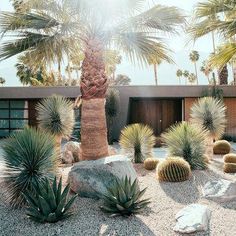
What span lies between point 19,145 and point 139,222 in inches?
101

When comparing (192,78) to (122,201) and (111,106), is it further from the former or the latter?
(122,201)

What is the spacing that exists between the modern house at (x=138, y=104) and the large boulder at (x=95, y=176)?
13.0m

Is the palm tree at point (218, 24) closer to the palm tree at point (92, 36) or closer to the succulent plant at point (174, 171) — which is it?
the palm tree at point (92, 36)

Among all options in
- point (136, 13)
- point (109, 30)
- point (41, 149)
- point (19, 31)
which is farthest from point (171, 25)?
point (41, 149)

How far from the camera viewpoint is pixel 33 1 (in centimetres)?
781

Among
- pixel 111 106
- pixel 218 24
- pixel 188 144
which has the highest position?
pixel 218 24

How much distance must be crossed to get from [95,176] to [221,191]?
239 centimetres

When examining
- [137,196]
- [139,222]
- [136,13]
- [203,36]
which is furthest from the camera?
[203,36]

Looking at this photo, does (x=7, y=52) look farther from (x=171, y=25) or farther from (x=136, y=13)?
(x=171, y=25)

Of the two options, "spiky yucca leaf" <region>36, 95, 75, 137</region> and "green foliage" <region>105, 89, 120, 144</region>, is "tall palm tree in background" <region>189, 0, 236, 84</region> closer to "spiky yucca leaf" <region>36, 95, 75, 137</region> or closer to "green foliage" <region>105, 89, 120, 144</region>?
"spiky yucca leaf" <region>36, 95, 75, 137</region>

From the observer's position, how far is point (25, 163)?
6.52m

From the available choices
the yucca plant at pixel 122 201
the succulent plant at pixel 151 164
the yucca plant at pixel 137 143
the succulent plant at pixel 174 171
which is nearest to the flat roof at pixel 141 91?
the yucca plant at pixel 137 143

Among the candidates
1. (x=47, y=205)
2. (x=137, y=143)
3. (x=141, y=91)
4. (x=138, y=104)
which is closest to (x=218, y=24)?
(x=137, y=143)

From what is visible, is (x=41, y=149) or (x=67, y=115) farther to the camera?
(x=67, y=115)
